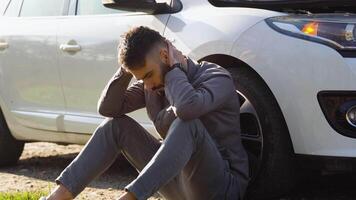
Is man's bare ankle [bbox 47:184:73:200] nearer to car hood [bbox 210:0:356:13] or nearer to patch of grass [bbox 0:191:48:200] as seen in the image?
patch of grass [bbox 0:191:48:200]

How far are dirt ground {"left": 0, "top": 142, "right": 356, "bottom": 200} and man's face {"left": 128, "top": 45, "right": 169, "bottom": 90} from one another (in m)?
1.03

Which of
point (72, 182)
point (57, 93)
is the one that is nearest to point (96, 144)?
point (72, 182)

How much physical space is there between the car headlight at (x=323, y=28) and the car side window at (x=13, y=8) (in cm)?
259

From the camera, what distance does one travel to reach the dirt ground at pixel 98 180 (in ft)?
15.9

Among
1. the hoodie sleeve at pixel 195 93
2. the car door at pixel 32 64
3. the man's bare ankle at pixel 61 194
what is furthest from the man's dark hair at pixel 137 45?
the car door at pixel 32 64

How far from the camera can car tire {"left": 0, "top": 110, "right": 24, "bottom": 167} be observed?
627 cm

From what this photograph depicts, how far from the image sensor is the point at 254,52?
4.35 m

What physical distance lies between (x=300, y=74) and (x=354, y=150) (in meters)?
0.48

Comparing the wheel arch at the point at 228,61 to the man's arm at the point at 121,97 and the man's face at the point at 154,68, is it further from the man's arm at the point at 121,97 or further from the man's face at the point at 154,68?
the man's face at the point at 154,68

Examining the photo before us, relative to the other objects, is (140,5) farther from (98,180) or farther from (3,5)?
(3,5)

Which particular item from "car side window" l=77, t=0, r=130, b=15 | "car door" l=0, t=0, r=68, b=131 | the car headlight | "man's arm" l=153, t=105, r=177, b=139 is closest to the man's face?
"man's arm" l=153, t=105, r=177, b=139

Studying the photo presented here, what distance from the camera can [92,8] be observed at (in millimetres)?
5508

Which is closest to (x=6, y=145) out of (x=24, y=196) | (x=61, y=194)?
(x=24, y=196)

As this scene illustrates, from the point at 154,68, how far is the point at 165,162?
Result: 53 cm
